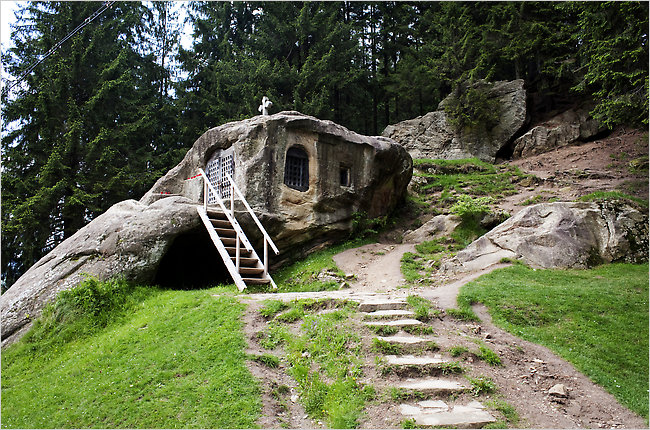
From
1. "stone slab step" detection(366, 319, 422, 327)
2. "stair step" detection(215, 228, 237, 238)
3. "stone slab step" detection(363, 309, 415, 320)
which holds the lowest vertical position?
"stone slab step" detection(366, 319, 422, 327)

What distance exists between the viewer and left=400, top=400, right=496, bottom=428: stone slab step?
216 inches

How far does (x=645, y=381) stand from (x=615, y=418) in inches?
61.7

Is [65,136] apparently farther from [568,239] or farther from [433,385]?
[568,239]

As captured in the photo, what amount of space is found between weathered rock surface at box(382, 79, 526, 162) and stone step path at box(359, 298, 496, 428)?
22233 mm

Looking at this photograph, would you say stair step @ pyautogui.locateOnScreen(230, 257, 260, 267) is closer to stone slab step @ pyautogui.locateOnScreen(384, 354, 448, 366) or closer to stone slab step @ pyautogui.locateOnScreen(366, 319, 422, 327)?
stone slab step @ pyautogui.locateOnScreen(366, 319, 422, 327)

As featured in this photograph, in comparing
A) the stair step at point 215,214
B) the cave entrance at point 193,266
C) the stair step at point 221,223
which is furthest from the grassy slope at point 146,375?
the cave entrance at point 193,266

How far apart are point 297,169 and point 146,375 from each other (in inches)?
425

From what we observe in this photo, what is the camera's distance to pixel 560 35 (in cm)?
2569

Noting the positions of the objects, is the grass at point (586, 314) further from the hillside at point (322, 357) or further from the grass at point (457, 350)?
the grass at point (457, 350)

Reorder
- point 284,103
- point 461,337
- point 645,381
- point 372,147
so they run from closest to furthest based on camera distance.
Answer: point 645,381 → point 461,337 → point 372,147 → point 284,103

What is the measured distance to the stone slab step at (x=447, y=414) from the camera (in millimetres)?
5477

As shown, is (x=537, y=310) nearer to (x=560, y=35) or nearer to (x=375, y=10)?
(x=560, y=35)

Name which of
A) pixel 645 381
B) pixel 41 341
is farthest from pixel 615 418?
pixel 41 341

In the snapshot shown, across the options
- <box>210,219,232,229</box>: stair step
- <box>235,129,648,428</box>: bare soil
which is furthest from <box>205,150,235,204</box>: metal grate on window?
<box>235,129,648,428</box>: bare soil
